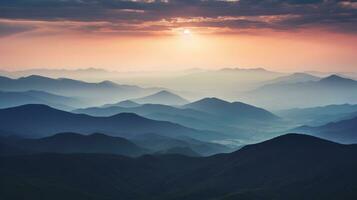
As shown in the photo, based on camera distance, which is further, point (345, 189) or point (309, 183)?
point (309, 183)

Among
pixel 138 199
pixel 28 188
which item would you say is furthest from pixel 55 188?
pixel 138 199

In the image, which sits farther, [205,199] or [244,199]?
[205,199]

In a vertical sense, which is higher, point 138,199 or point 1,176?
point 1,176

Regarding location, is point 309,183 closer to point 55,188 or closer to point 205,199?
point 205,199

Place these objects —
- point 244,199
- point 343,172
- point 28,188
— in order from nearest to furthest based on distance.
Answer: point 244,199 < point 28,188 < point 343,172

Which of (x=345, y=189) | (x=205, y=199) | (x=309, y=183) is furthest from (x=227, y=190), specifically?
(x=345, y=189)

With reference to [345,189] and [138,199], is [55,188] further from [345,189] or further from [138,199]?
[345,189]

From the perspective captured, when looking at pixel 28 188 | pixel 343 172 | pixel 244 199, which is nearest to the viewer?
pixel 244 199
